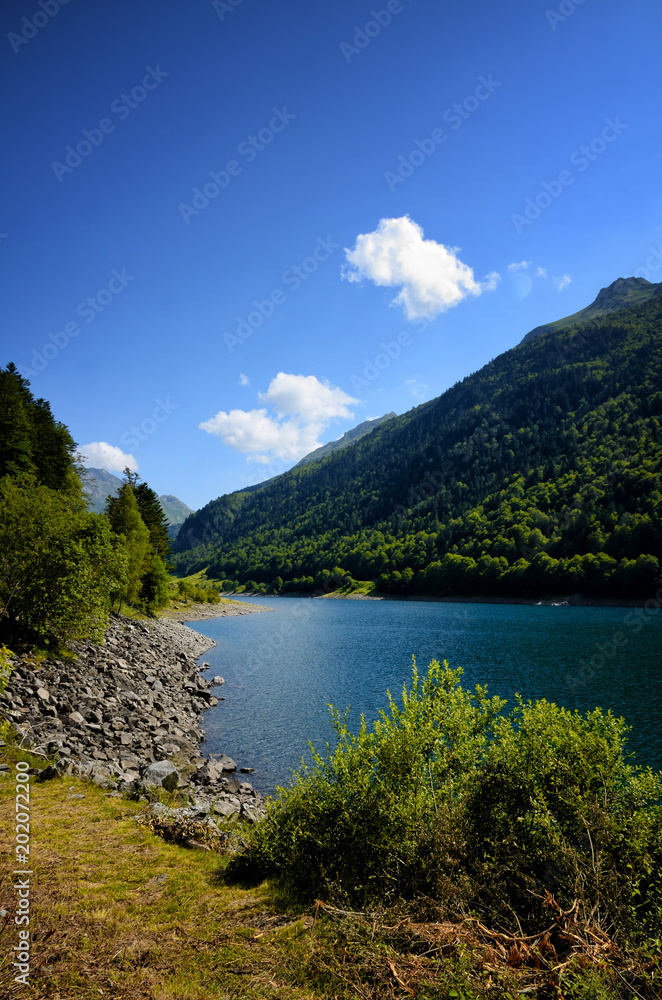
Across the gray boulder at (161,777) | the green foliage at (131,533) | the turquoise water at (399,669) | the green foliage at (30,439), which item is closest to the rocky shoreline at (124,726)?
the gray boulder at (161,777)

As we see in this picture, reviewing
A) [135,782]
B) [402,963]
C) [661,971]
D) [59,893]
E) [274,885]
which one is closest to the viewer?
[661,971]

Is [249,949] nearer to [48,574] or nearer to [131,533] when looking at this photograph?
[48,574]

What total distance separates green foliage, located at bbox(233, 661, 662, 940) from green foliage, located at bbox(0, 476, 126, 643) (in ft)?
63.0

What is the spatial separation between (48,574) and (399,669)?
98.0 feet

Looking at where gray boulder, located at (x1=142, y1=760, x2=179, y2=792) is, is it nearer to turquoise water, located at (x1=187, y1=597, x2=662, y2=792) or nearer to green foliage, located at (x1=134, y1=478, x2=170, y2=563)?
turquoise water, located at (x1=187, y1=597, x2=662, y2=792)

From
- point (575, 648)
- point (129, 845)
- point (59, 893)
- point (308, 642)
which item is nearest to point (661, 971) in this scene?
point (59, 893)

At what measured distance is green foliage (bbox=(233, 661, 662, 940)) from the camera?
265 inches

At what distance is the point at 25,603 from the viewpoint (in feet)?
77.5

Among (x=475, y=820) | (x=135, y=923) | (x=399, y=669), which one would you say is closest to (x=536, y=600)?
(x=399, y=669)

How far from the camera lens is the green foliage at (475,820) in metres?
6.72

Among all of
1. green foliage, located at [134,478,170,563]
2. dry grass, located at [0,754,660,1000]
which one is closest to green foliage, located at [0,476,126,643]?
dry grass, located at [0,754,660,1000]

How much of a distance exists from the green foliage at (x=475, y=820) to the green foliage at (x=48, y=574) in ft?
63.0

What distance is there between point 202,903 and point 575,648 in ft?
162

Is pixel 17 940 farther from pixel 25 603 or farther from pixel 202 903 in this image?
pixel 25 603
